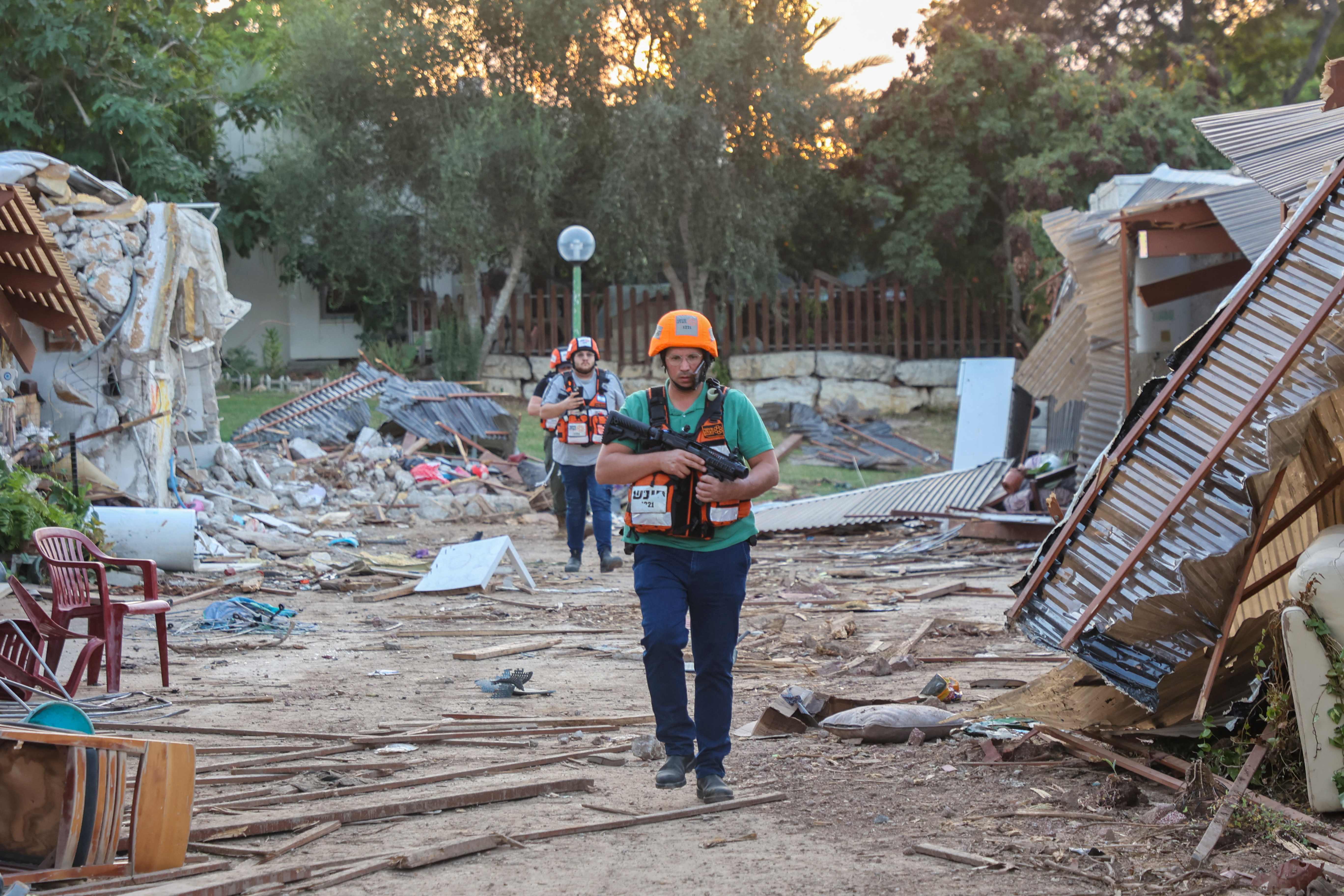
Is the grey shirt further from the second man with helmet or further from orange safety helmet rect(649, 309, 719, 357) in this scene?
orange safety helmet rect(649, 309, 719, 357)

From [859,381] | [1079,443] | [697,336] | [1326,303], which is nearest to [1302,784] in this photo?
[1326,303]

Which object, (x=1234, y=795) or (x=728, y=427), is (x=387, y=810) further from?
(x=1234, y=795)

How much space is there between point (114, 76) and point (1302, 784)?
24007 mm

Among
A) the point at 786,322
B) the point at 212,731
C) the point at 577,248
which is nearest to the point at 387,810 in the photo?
the point at 212,731

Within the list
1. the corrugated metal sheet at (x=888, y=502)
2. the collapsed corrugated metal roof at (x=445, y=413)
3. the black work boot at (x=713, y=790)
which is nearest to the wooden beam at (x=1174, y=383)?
the black work boot at (x=713, y=790)

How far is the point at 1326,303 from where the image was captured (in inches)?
203

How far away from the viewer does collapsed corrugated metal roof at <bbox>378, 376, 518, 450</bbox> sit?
1938cm

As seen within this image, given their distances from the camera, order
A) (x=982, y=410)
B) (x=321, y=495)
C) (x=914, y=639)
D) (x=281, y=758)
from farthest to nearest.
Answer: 1. (x=982, y=410)
2. (x=321, y=495)
3. (x=914, y=639)
4. (x=281, y=758)

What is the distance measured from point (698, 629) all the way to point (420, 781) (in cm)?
128

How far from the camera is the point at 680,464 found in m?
4.91

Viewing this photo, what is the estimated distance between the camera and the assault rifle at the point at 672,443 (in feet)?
16.2

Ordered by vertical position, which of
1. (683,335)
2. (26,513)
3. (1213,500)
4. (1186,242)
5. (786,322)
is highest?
(1186,242)

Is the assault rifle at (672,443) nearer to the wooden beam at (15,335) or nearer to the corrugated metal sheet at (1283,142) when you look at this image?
the corrugated metal sheet at (1283,142)

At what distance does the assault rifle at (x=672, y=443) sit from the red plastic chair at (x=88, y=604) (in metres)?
→ 3.30
